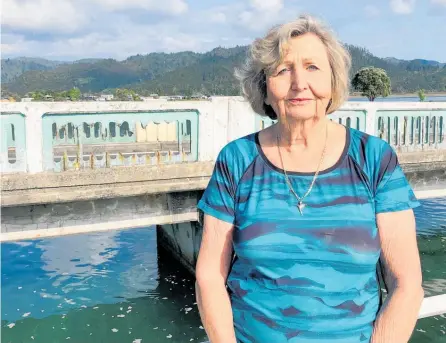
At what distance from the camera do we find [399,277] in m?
1.48

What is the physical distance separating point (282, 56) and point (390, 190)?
52 centimetres

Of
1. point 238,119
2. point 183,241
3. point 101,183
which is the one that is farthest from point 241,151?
point 183,241

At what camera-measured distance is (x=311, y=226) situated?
1.45 metres

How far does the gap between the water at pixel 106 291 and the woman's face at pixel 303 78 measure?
6.05m

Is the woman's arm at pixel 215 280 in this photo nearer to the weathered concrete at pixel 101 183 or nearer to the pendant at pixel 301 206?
the pendant at pixel 301 206

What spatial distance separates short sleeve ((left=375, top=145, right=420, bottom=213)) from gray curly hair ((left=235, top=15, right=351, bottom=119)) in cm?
28

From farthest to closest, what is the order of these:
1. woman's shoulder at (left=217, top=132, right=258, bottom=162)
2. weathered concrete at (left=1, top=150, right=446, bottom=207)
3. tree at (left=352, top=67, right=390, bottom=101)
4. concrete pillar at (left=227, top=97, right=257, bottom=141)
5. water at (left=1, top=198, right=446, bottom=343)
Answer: tree at (left=352, top=67, right=390, bottom=101)
water at (left=1, top=198, right=446, bottom=343)
concrete pillar at (left=227, top=97, right=257, bottom=141)
weathered concrete at (left=1, top=150, right=446, bottom=207)
woman's shoulder at (left=217, top=132, right=258, bottom=162)

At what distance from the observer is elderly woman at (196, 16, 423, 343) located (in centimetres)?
145

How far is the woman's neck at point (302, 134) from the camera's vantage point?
5.12ft

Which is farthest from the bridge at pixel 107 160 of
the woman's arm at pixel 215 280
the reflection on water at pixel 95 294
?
the woman's arm at pixel 215 280

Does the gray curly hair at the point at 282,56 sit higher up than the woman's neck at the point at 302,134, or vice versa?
the gray curly hair at the point at 282,56

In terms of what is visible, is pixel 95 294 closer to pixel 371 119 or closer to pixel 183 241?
pixel 183 241

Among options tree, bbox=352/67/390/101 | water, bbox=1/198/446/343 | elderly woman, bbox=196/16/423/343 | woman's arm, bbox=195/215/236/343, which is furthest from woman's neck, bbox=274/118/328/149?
tree, bbox=352/67/390/101

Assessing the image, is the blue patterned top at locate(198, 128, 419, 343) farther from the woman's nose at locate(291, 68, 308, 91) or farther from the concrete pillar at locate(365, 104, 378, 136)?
the concrete pillar at locate(365, 104, 378, 136)
